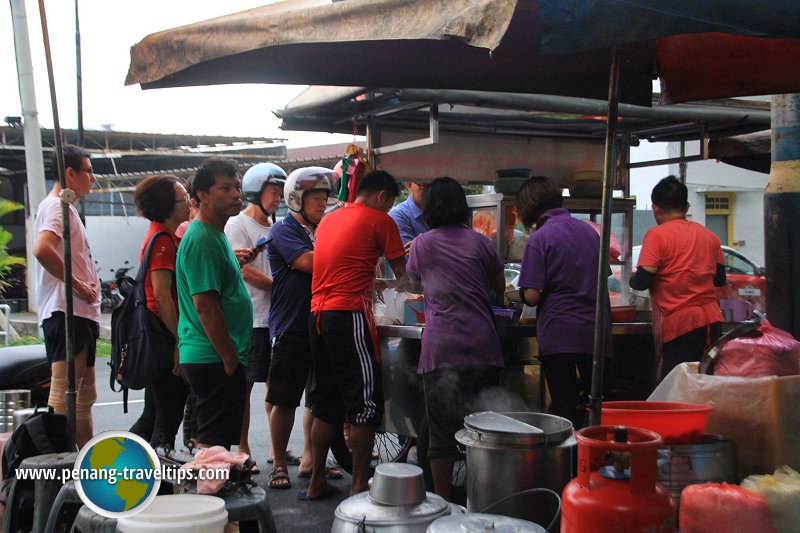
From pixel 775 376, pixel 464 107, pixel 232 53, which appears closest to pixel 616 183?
pixel 464 107

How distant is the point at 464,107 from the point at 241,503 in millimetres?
3996

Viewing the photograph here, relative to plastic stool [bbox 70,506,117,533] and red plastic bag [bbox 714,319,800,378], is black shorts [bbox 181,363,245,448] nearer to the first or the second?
plastic stool [bbox 70,506,117,533]

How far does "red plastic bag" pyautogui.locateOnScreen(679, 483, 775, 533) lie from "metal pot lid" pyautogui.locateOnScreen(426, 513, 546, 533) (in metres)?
0.53

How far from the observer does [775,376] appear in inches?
113

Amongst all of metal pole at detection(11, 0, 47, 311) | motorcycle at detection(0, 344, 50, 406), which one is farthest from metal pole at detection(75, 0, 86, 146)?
motorcycle at detection(0, 344, 50, 406)

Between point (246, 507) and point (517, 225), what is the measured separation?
3.26 m

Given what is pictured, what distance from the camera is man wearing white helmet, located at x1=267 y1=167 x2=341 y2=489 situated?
4918 millimetres

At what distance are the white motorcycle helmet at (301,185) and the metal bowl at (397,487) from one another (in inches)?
109

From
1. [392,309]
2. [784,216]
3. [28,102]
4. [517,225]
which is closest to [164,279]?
[392,309]

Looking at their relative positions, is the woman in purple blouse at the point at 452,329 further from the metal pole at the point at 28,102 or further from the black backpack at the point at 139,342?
the metal pole at the point at 28,102

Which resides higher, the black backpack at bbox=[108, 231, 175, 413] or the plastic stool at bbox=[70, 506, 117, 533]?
the black backpack at bbox=[108, 231, 175, 413]

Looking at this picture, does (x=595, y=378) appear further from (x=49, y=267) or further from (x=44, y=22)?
(x=49, y=267)

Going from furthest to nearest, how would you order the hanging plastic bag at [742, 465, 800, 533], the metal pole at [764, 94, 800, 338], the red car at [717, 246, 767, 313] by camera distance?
the red car at [717, 246, 767, 313], the metal pole at [764, 94, 800, 338], the hanging plastic bag at [742, 465, 800, 533]

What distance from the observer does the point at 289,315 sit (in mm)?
4938
